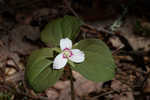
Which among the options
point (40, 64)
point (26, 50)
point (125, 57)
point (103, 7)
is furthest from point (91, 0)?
point (40, 64)

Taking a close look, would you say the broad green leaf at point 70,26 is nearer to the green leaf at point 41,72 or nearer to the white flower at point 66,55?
the white flower at point 66,55

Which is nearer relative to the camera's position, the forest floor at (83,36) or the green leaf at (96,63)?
the green leaf at (96,63)

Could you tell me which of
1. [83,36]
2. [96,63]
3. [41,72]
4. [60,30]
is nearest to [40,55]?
[41,72]

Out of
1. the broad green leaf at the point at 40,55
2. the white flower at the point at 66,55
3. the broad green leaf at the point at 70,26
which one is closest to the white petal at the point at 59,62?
the white flower at the point at 66,55

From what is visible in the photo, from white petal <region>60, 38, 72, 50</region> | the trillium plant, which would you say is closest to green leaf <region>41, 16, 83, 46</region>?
the trillium plant

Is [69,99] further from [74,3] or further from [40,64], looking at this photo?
[74,3]
